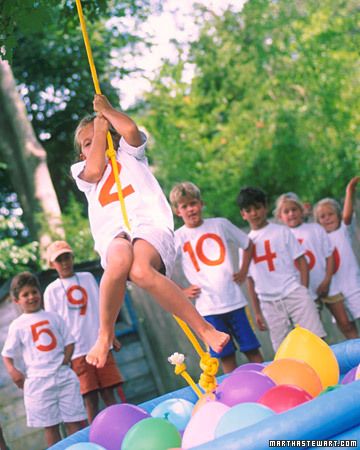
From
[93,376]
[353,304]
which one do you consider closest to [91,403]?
[93,376]

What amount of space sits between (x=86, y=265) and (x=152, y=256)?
15.3 feet

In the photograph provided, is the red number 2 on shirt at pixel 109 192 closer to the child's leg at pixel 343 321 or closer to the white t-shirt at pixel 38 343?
the white t-shirt at pixel 38 343

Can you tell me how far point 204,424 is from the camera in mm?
3320

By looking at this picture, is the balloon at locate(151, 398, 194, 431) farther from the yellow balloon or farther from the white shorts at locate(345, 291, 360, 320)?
the white shorts at locate(345, 291, 360, 320)

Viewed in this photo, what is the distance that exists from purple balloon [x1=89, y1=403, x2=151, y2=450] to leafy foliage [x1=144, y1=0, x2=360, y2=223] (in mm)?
6861

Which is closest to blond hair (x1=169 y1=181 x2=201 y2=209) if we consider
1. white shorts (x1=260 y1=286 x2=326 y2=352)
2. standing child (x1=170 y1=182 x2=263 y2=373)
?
standing child (x1=170 y1=182 x2=263 y2=373)

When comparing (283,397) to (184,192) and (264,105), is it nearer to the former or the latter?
(184,192)

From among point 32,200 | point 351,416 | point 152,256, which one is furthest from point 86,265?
point 351,416

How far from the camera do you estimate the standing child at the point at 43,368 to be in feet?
19.1

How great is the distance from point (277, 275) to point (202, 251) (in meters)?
0.57

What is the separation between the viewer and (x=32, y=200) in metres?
11.8

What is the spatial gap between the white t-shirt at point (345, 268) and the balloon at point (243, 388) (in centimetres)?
291

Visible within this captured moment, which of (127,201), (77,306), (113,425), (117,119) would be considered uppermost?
(117,119)

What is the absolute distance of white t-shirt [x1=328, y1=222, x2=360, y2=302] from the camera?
6453 mm
